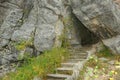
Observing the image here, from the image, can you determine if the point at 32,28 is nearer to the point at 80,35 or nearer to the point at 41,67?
the point at 80,35

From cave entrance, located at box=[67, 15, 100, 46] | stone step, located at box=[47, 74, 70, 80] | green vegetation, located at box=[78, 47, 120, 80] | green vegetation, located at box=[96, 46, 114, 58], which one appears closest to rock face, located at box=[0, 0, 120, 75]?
cave entrance, located at box=[67, 15, 100, 46]

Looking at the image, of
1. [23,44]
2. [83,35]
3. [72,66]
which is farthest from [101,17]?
[23,44]

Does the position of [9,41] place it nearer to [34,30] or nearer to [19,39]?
[19,39]

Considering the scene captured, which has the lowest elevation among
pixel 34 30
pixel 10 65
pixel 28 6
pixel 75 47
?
pixel 10 65

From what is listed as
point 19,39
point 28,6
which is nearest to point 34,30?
point 19,39

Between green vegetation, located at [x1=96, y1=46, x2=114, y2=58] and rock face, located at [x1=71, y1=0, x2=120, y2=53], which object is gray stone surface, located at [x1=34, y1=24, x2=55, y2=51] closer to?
rock face, located at [x1=71, y1=0, x2=120, y2=53]

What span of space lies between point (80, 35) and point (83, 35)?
33 cm

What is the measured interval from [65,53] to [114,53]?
2.07m

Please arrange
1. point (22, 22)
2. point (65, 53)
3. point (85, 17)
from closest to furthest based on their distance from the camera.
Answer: point (65, 53), point (85, 17), point (22, 22)

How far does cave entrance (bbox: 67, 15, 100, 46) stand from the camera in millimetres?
11250

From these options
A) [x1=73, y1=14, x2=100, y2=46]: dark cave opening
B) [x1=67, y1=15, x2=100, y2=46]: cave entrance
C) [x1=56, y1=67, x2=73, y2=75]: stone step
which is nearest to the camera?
[x1=56, y1=67, x2=73, y2=75]: stone step

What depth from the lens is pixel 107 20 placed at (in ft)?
34.1

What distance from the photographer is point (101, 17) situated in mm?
10414

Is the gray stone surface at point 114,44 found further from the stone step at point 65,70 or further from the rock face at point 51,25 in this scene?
the stone step at point 65,70
